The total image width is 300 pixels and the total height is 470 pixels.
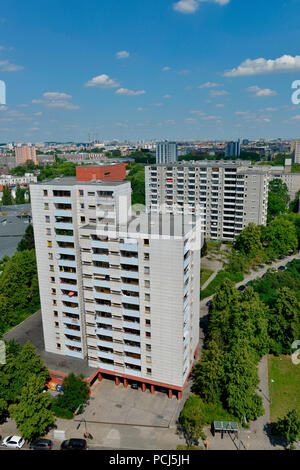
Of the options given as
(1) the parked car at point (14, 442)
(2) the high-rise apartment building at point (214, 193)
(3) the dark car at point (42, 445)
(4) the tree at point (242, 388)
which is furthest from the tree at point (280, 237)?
(1) the parked car at point (14, 442)

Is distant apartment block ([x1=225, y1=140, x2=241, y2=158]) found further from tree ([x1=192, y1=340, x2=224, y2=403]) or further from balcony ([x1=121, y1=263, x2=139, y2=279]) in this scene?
balcony ([x1=121, y1=263, x2=139, y2=279])

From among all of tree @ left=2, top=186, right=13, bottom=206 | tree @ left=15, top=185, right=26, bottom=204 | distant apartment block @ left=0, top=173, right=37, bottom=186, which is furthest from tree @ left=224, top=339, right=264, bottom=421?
distant apartment block @ left=0, top=173, right=37, bottom=186

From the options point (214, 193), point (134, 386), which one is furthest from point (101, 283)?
point (214, 193)

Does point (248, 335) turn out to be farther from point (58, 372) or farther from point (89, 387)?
point (58, 372)

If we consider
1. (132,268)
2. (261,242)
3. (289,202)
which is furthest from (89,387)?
(289,202)

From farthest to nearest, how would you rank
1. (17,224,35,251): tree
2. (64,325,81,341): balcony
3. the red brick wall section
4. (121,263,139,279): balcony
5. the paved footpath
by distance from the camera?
(17,224,35,251): tree
the paved footpath
(64,325,81,341): balcony
the red brick wall section
(121,263,139,279): balcony

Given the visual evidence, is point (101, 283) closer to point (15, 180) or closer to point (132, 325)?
point (132, 325)

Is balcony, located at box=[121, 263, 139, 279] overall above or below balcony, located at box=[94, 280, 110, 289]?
above
